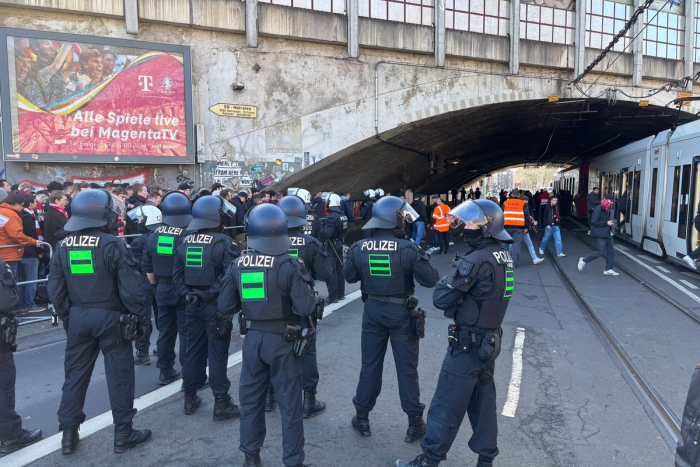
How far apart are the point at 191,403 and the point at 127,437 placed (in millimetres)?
699

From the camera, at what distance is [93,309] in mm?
3967

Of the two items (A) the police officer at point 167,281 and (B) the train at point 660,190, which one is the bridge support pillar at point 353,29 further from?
(A) the police officer at point 167,281

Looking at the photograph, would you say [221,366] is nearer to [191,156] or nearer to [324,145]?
[191,156]

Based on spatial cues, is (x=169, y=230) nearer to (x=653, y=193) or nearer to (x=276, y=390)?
(x=276, y=390)

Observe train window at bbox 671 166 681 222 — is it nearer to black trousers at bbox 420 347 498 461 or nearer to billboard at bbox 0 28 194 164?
black trousers at bbox 420 347 498 461

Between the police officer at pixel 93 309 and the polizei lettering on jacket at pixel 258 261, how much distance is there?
1137 mm

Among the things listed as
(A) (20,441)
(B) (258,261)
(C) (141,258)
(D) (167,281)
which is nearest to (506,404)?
(B) (258,261)

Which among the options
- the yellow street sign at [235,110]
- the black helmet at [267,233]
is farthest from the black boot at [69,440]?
the yellow street sign at [235,110]

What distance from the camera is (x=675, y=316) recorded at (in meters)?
7.59

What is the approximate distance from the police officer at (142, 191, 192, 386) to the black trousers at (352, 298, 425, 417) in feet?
6.91

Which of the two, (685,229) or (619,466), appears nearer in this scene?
(619,466)

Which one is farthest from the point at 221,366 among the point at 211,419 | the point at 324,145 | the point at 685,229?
the point at 324,145

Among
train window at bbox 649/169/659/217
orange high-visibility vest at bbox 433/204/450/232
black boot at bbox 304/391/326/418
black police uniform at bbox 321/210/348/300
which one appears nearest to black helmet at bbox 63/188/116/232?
black boot at bbox 304/391/326/418

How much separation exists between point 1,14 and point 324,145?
29.9 ft
